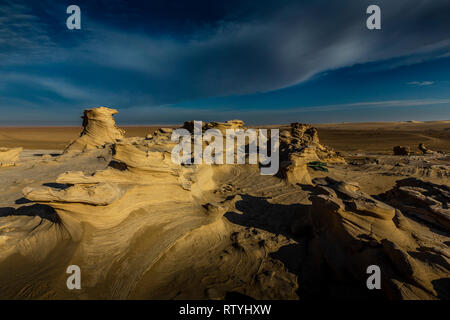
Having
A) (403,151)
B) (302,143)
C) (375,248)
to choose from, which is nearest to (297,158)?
(302,143)

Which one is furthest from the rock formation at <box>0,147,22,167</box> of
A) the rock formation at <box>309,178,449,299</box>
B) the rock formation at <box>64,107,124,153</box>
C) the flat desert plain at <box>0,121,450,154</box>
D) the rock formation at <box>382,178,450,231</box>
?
the rock formation at <box>382,178,450,231</box>

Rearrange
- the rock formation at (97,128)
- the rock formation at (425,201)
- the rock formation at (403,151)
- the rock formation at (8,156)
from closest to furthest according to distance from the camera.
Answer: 1. the rock formation at (425,201)
2. the rock formation at (8,156)
3. the rock formation at (97,128)
4. the rock formation at (403,151)

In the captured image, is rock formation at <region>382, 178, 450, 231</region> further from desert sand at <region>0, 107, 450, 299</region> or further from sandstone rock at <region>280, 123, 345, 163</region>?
sandstone rock at <region>280, 123, 345, 163</region>

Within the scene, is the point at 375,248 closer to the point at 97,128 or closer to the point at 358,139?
the point at 97,128

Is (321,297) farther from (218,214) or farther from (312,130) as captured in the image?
(312,130)

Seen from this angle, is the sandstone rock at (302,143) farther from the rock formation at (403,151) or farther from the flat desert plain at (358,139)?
the flat desert plain at (358,139)

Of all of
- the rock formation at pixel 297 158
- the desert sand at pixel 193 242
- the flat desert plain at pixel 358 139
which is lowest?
the desert sand at pixel 193 242

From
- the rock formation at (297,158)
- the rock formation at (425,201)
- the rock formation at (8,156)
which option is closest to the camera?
the rock formation at (425,201)

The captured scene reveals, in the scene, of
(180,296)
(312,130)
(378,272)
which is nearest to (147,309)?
(180,296)

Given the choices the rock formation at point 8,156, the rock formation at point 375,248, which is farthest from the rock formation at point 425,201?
the rock formation at point 8,156
